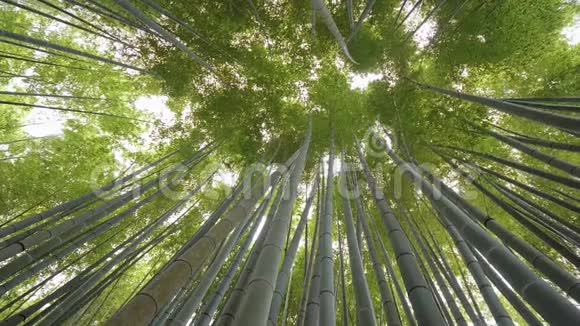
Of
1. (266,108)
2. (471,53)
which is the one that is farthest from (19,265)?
(471,53)

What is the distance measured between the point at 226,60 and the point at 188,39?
2.18 feet

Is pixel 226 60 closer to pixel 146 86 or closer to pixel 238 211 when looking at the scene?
pixel 146 86

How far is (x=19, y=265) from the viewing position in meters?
2.46

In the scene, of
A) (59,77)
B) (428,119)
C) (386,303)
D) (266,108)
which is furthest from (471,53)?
(59,77)

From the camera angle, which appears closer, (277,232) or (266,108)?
(277,232)

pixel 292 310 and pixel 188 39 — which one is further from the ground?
pixel 188 39

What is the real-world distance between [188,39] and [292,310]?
4.62 metres

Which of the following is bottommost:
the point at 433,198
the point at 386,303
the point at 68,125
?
the point at 386,303

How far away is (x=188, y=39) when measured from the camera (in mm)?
5090

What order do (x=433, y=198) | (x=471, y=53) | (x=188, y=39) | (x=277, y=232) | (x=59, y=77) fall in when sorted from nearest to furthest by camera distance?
(x=277, y=232) → (x=433, y=198) → (x=471, y=53) → (x=188, y=39) → (x=59, y=77)

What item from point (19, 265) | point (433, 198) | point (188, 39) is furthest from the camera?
point (188, 39)

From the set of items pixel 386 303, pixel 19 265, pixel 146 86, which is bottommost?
pixel 19 265

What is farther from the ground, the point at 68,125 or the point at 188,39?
the point at 188,39

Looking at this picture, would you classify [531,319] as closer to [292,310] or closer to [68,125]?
[292,310]
